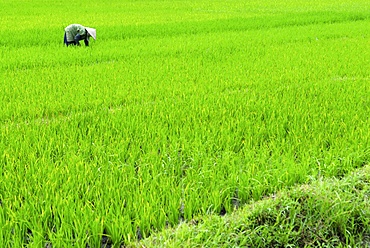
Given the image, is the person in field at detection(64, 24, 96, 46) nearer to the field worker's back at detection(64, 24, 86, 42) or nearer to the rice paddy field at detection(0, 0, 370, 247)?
the field worker's back at detection(64, 24, 86, 42)

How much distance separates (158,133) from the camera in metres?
2.89

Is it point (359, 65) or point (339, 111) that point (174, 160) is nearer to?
point (339, 111)

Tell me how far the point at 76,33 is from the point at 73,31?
0.06 meters

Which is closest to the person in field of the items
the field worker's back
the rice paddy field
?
the field worker's back

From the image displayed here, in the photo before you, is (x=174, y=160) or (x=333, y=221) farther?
(x=174, y=160)

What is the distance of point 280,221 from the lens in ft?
6.45

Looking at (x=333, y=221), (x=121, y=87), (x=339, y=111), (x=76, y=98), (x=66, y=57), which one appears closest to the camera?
(x=333, y=221)

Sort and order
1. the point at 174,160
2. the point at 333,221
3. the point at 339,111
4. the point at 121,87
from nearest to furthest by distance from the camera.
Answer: the point at 333,221 → the point at 174,160 → the point at 339,111 → the point at 121,87

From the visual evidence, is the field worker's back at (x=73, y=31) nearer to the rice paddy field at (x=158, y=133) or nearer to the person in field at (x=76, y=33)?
the person in field at (x=76, y=33)

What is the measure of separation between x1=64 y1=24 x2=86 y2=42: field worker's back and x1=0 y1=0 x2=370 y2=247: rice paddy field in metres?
0.38

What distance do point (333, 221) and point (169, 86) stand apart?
2581 millimetres

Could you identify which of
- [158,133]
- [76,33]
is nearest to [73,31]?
[76,33]

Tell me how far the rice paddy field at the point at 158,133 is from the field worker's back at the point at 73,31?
376mm

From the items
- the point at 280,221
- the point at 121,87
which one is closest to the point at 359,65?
the point at 121,87
